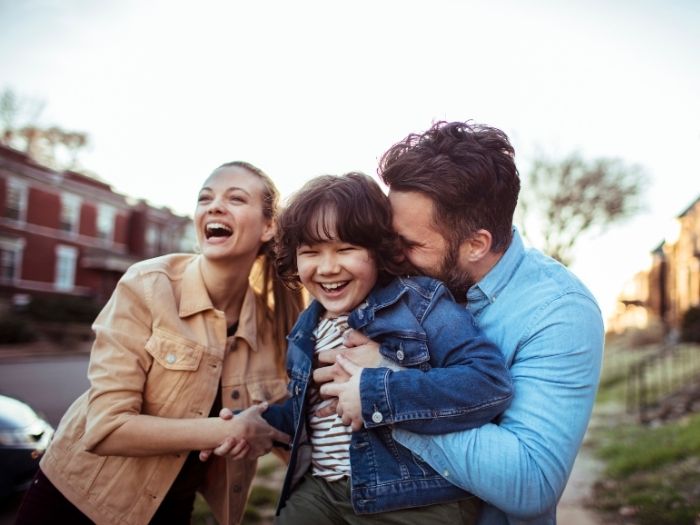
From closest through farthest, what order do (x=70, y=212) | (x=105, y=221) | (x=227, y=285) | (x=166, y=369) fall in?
(x=166, y=369) < (x=227, y=285) < (x=70, y=212) < (x=105, y=221)

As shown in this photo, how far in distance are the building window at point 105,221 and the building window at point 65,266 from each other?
105 inches

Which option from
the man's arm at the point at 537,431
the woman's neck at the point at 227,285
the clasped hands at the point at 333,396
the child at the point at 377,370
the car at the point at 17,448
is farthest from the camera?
the car at the point at 17,448

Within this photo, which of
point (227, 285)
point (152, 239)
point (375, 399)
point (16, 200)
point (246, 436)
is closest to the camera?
point (375, 399)

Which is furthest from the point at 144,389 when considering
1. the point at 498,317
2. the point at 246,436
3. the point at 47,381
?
the point at 47,381

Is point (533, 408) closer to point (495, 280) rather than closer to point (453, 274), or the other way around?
point (495, 280)

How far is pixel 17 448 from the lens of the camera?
3.87 meters

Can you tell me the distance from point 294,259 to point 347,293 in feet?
1.25

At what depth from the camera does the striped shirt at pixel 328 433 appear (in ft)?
7.90

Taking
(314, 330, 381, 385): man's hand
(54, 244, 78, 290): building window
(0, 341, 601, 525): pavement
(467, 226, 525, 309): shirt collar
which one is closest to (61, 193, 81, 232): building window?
(54, 244, 78, 290): building window

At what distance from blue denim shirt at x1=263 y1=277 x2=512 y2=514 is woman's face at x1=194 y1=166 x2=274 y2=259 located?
82 cm

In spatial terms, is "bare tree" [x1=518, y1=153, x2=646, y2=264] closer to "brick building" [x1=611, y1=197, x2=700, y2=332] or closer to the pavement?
"brick building" [x1=611, y1=197, x2=700, y2=332]

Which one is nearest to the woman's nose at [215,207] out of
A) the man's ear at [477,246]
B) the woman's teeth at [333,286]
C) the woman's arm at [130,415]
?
the woman's arm at [130,415]

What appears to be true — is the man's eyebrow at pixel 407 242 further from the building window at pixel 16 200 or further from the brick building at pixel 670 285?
the building window at pixel 16 200

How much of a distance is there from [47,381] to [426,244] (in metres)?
14.8
